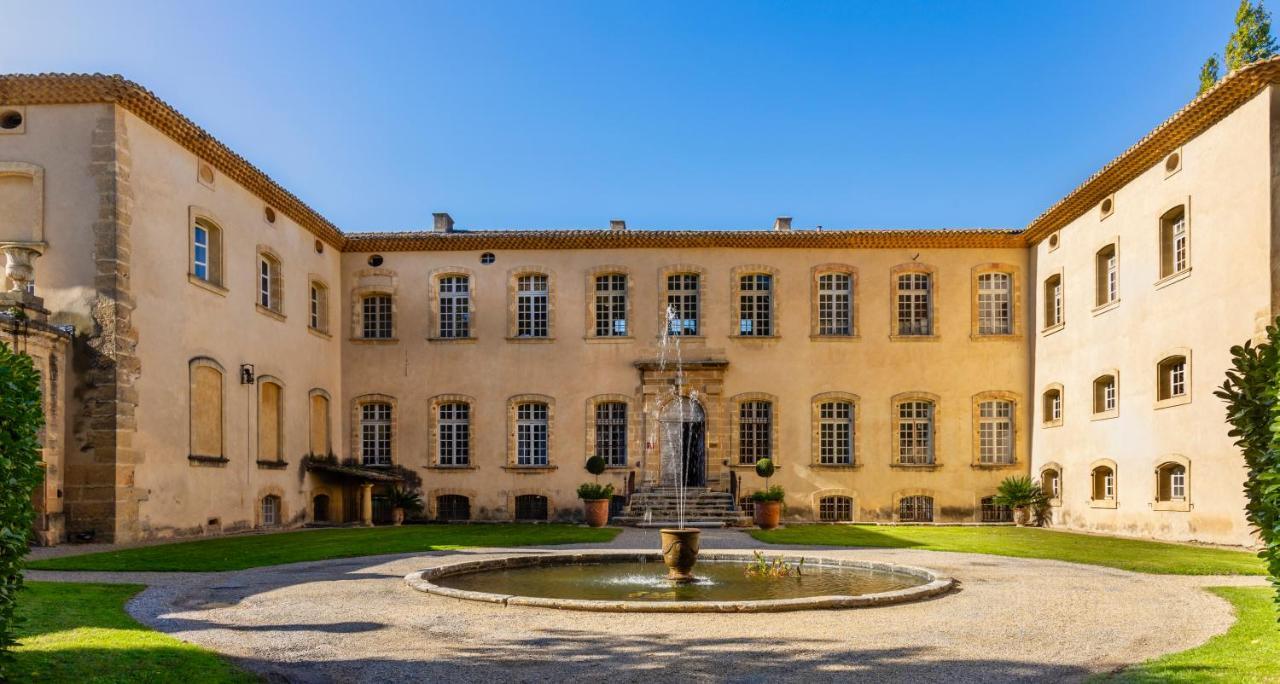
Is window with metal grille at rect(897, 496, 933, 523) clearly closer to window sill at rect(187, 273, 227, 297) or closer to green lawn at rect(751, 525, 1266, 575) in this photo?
green lawn at rect(751, 525, 1266, 575)

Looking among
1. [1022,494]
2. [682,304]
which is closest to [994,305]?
[1022,494]

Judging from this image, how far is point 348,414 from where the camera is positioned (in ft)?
78.5

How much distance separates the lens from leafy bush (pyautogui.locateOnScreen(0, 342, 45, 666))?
5.04 metres

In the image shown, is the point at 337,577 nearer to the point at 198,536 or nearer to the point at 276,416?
the point at 198,536

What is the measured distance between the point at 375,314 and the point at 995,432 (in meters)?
15.3

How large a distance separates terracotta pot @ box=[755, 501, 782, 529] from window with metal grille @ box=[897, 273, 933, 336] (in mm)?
5975

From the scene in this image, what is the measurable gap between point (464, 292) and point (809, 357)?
27.9ft

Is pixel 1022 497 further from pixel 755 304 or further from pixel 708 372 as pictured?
pixel 708 372

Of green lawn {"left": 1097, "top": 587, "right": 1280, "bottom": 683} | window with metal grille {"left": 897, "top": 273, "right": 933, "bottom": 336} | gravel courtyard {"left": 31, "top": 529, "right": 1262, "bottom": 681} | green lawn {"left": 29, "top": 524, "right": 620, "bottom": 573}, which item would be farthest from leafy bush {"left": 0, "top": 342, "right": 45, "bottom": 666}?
window with metal grille {"left": 897, "top": 273, "right": 933, "bottom": 336}

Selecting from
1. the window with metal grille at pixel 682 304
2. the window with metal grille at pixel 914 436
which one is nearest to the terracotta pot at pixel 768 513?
the window with metal grille at pixel 914 436

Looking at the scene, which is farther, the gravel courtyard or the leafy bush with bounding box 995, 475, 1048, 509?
the leafy bush with bounding box 995, 475, 1048, 509

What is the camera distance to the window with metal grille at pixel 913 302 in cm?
2347

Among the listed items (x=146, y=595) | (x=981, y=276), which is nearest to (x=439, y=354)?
(x=981, y=276)

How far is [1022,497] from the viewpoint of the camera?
2177 cm
